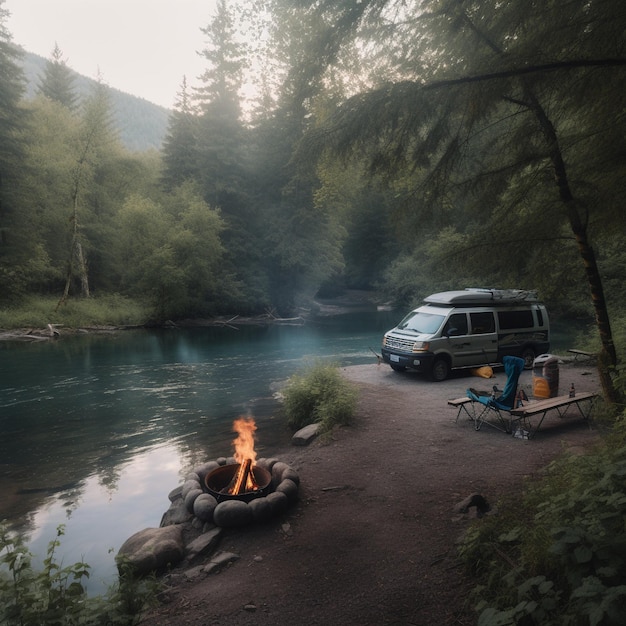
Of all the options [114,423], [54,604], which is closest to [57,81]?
[114,423]

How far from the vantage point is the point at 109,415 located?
→ 44.8 ft

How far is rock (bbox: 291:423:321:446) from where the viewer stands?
10.2m

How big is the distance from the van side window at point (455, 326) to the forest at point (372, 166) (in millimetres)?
1375

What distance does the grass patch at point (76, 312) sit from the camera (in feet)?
99.9

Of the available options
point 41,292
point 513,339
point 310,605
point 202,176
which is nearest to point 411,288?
point 202,176

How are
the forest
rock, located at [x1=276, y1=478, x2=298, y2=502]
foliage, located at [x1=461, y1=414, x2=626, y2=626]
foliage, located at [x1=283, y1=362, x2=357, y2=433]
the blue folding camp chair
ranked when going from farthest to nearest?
foliage, located at [x1=283, y1=362, x2=357, y2=433] → the blue folding camp chair → rock, located at [x1=276, y1=478, x2=298, y2=502] → the forest → foliage, located at [x1=461, y1=414, x2=626, y2=626]

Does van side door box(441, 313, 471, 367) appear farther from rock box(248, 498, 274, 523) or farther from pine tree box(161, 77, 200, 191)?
pine tree box(161, 77, 200, 191)

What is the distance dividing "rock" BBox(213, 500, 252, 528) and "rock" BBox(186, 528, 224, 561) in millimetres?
131

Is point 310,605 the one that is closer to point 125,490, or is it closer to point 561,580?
point 561,580

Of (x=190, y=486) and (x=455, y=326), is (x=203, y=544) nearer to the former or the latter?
(x=190, y=486)

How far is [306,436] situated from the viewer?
10.3 metres

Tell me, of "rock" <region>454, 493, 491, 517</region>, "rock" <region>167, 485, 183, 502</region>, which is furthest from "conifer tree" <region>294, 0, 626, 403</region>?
"rock" <region>167, 485, 183, 502</region>

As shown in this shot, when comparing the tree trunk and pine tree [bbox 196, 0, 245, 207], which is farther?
pine tree [bbox 196, 0, 245, 207]

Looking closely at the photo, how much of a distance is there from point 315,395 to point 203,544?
19.6ft
